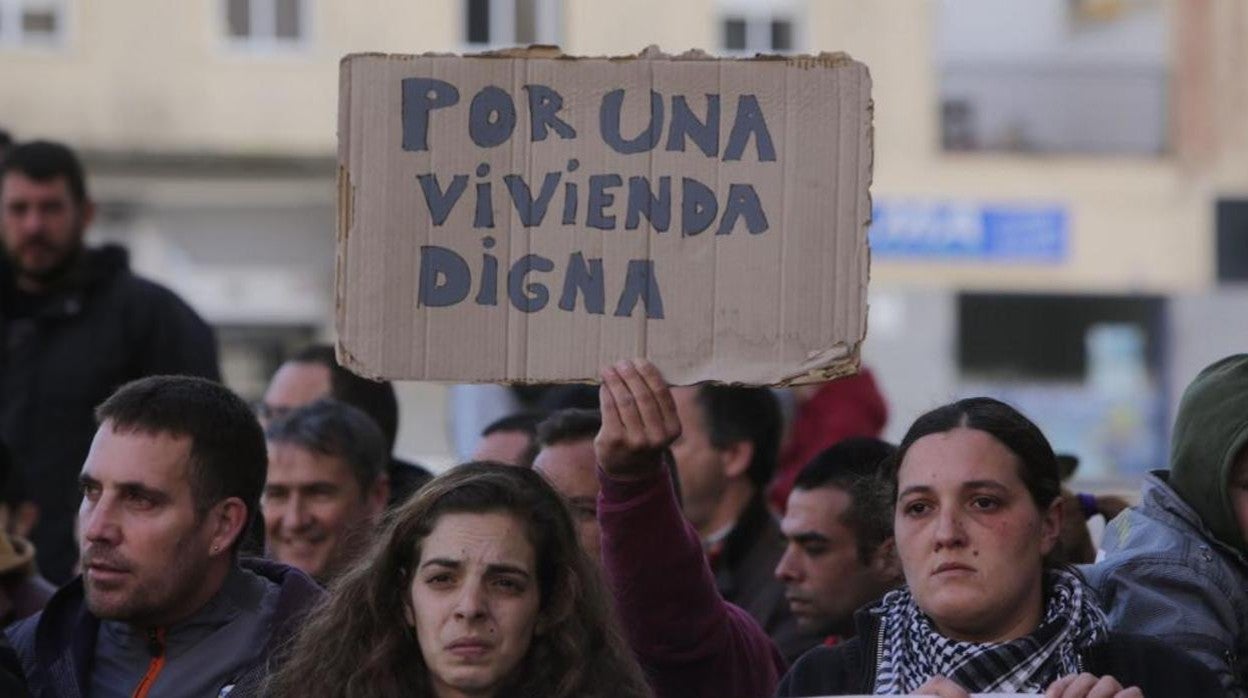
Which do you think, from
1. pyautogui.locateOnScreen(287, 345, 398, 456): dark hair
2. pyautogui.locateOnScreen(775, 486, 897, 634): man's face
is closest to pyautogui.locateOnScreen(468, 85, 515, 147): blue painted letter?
pyautogui.locateOnScreen(775, 486, 897, 634): man's face

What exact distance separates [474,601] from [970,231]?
1916 centimetres

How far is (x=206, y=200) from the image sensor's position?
2170 cm

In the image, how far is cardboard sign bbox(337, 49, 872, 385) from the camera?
4.29m

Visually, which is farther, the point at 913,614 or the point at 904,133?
the point at 904,133

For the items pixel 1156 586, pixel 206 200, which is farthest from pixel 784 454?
pixel 206 200

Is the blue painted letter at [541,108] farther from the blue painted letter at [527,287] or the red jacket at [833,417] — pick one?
the red jacket at [833,417]

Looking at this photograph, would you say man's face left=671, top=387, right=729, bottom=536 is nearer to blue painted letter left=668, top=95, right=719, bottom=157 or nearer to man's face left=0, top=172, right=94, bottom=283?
man's face left=0, top=172, right=94, bottom=283

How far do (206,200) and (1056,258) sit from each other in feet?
25.8

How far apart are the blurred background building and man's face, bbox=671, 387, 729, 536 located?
1341 cm

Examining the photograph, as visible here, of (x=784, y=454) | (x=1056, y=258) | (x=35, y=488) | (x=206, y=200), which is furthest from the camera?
(x=1056, y=258)

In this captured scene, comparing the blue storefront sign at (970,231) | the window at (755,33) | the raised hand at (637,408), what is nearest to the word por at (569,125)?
the raised hand at (637,408)

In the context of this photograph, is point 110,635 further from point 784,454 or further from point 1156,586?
point 784,454

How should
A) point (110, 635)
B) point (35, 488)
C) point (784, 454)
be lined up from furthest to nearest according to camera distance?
point (784, 454), point (35, 488), point (110, 635)

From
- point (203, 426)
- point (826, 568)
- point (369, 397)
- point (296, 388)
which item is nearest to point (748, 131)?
point (203, 426)
